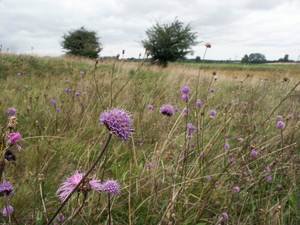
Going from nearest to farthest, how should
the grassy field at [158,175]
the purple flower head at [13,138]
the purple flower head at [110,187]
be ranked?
the purple flower head at [13,138]
the purple flower head at [110,187]
the grassy field at [158,175]

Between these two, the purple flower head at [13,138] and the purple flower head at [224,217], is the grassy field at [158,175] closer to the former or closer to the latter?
the purple flower head at [224,217]

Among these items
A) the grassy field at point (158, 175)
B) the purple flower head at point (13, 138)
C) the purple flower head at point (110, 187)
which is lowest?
the grassy field at point (158, 175)

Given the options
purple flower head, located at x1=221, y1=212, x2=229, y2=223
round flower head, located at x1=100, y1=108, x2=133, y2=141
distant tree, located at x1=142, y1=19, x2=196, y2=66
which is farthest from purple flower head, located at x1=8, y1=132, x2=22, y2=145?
distant tree, located at x1=142, y1=19, x2=196, y2=66

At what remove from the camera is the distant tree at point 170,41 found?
3116 cm

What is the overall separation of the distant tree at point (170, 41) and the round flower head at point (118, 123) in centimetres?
3017

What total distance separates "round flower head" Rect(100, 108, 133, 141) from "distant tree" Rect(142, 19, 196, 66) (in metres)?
30.2

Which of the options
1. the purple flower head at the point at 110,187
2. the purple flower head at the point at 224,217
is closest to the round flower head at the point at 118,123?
the purple flower head at the point at 110,187

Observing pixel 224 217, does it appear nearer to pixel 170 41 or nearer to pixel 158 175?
pixel 158 175

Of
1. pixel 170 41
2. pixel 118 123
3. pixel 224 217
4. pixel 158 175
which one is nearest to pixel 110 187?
pixel 118 123

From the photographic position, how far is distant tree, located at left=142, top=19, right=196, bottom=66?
31164 millimetres

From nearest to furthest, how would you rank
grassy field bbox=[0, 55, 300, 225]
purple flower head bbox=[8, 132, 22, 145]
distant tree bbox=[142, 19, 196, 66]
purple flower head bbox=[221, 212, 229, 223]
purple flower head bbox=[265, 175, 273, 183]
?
purple flower head bbox=[8, 132, 22, 145], purple flower head bbox=[221, 212, 229, 223], grassy field bbox=[0, 55, 300, 225], purple flower head bbox=[265, 175, 273, 183], distant tree bbox=[142, 19, 196, 66]

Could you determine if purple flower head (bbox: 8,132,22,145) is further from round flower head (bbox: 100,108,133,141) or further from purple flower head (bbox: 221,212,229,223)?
purple flower head (bbox: 221,212,229,223)

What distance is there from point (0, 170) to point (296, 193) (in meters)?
1.81

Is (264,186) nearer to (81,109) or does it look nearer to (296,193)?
(296,193)
